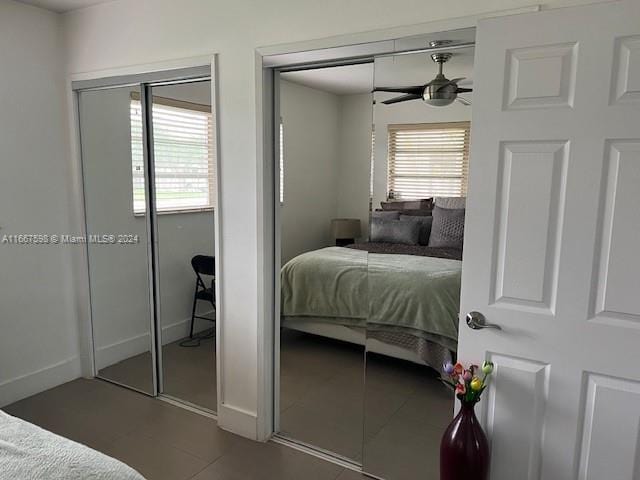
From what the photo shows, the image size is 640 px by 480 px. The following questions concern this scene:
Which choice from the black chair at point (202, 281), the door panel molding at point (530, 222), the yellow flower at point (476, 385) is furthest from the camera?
the black chair at point (202, 281)

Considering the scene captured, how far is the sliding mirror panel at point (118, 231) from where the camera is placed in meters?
3.14

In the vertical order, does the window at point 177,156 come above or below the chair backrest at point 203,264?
above

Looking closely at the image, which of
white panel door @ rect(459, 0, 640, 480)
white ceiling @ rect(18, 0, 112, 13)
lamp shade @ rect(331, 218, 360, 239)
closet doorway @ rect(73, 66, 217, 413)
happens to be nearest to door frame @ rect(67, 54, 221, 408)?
closet doorway @ rect(73, 66, 217, 413)

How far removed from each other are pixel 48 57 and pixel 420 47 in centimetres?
246

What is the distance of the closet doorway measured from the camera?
2955 millimetres

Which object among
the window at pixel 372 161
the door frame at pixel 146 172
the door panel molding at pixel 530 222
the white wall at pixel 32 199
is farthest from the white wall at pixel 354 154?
the white wall at pixel 32 199

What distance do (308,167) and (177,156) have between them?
0.84 m

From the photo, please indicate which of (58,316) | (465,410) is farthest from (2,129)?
(465,410)

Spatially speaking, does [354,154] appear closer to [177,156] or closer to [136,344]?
[177,156]

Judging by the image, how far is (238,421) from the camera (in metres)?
2.77

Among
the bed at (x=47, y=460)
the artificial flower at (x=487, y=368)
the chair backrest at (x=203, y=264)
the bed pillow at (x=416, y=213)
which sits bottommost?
the bed at (x=47, y=460)

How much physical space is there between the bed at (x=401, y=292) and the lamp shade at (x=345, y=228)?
0.08 meters

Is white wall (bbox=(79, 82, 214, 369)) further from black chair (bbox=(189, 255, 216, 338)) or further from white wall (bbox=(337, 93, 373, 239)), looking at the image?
white wall (bbox=(337, 93, 373, 239))

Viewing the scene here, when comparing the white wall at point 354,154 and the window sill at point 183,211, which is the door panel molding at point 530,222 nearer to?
the white wall at point 354,154
